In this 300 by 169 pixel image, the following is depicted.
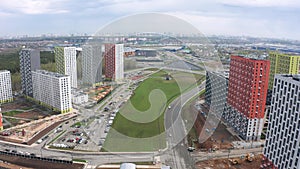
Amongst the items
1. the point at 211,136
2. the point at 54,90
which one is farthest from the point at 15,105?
the point at 211,136

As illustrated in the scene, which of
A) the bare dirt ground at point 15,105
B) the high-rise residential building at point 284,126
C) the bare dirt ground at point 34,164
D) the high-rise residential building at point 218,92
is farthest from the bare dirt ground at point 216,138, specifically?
the bare dirt ground at point 15,105

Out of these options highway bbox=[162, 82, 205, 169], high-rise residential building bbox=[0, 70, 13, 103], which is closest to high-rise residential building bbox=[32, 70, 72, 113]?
high-rise residential building bbox=[0, 70, 13, 103]

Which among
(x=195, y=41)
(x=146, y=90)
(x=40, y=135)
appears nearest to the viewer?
(x=195, y=41)

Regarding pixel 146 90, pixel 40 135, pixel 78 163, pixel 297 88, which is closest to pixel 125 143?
pixel 78 163

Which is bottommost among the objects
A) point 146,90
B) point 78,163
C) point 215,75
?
point 78,163

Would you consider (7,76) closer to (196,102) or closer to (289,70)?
(196,102)
